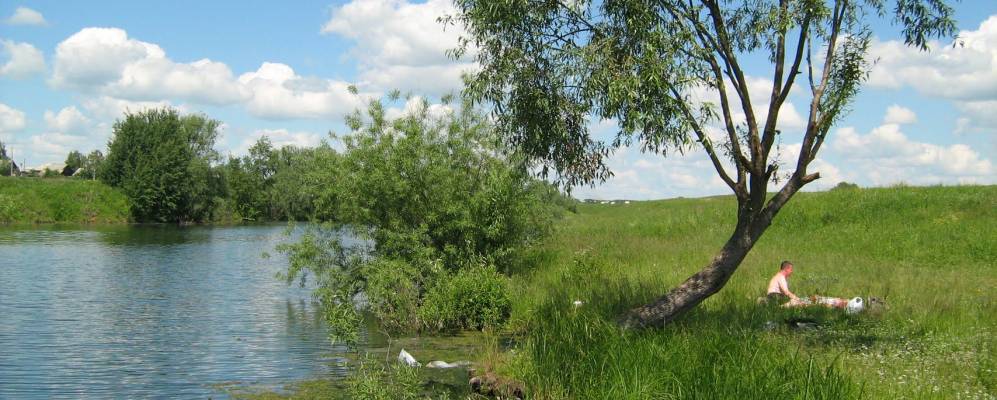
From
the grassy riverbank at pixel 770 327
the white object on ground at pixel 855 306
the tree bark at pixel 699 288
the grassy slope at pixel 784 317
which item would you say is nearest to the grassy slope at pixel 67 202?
the grassy slope at pixel 784 317

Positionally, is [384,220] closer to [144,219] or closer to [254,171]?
[144,219]

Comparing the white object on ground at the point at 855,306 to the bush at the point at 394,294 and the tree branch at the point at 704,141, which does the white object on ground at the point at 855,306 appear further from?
the bush at the point at 394,294

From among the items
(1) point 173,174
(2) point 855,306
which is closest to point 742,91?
(2) point 855,306

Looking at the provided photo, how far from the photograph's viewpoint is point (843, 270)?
65.4 feet

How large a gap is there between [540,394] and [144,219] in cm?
7552

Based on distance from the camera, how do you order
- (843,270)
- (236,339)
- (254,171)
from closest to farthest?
(236,339)
(843,270)
(254,171)

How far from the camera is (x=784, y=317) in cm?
1389

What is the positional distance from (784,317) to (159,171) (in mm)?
73191

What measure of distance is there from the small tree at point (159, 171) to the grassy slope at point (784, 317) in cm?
5899

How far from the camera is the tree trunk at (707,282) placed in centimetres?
1177

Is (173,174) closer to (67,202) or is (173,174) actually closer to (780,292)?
(67,202)

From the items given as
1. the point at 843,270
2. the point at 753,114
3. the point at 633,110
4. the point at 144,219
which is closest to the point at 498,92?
the point at 633,110

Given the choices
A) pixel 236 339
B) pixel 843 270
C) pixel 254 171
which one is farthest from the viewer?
pixel 254 171

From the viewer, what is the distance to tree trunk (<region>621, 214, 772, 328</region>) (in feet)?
38.6
